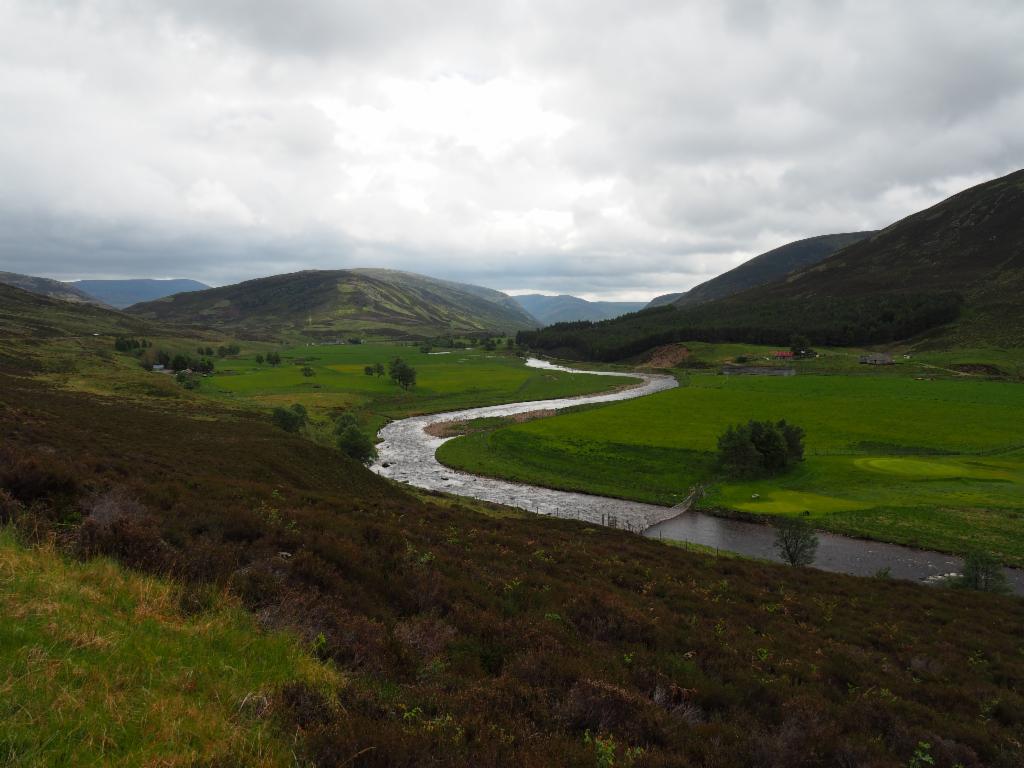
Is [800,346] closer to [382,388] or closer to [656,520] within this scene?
[382,388]

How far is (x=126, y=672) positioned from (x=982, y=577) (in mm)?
40201

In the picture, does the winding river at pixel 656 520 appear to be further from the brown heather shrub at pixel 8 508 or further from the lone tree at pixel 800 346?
the lone tree at pixel 800 346

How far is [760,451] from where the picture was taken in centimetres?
5612

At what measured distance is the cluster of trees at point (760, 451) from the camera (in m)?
55.4

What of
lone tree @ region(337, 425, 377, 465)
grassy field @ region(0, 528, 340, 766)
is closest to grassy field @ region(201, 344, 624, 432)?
lone tree @ region(337, 425, 377, 465)

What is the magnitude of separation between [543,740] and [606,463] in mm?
55327

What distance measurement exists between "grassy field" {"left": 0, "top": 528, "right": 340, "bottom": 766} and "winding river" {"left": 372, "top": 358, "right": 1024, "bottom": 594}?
3797cm

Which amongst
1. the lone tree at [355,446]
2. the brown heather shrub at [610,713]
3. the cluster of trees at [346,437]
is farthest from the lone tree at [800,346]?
the brown heather shrub at [610,713]

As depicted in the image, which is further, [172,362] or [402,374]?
[172,362]

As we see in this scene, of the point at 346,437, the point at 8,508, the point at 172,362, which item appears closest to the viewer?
the point at 8,508

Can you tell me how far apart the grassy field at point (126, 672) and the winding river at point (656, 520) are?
38.0 m

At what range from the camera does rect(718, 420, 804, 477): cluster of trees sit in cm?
5544

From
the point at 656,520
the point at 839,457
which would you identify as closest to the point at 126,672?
the point at 656,520

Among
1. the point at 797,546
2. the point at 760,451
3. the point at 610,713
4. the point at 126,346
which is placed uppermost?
the point at 126,346
